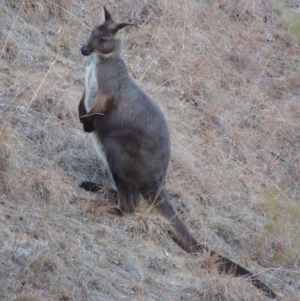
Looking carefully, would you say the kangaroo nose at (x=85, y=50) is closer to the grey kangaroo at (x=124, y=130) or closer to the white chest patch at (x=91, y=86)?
the grey kangaroo at (x=124, y=130)

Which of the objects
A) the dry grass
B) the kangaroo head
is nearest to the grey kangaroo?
the kangaroo head

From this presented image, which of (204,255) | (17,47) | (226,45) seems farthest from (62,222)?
(226,45)

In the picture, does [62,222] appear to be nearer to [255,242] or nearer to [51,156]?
[51,156]

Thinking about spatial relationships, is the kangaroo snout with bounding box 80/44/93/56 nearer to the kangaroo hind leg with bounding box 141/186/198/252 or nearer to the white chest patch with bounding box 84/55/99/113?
the white chest patch with bounding box 84/55/99/113

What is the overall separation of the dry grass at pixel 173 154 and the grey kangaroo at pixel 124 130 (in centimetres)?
21

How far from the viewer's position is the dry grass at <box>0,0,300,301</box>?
623cm

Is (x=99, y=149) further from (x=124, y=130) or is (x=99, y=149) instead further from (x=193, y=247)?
(x=193, y=247)

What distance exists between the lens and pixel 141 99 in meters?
7.40

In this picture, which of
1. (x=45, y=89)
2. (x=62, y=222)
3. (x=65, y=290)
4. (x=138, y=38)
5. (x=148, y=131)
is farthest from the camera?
(x=138, y=38)

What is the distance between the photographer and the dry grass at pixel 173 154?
6.23 meters

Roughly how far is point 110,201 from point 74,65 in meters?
2.58

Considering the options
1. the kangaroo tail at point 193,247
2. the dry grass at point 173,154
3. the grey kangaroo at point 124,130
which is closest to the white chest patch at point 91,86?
the grey kangaroo at point 124,130

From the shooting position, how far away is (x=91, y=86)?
24.5ft

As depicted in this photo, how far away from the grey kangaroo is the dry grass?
0.67ft
